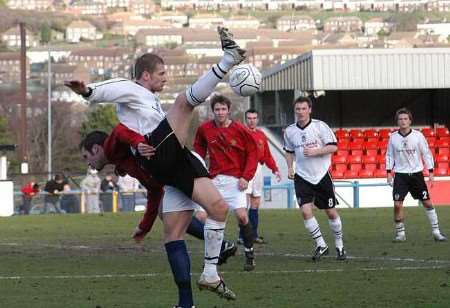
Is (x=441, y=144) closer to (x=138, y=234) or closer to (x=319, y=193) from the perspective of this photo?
(x=319, y=193)

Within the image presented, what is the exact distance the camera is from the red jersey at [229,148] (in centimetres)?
1664

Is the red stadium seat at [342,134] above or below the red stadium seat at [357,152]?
above

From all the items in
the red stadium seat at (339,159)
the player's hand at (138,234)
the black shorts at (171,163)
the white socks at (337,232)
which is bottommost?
the white socks at (337,232)

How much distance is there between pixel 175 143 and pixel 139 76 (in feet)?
3.04

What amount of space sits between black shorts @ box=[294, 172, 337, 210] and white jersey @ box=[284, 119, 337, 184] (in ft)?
0.19

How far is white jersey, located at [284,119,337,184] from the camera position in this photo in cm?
1641

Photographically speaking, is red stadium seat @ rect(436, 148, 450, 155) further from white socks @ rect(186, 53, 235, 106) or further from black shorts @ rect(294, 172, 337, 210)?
white socks @ rect(186, 53, 235, 106)

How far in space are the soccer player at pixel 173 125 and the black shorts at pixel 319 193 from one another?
4.49 m

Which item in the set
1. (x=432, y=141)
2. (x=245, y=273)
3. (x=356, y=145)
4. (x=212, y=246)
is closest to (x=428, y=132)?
(x=432, y=141)

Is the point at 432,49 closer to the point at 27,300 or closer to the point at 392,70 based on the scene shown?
the point at 392,70

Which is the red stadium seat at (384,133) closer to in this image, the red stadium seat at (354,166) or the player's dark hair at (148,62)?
the red stadium seat at (354,166)

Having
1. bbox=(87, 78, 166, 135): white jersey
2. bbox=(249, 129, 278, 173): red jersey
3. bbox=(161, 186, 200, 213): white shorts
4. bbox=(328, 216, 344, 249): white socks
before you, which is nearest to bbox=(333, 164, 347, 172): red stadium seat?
bbox=(249, 129, 278, 173): red jersey

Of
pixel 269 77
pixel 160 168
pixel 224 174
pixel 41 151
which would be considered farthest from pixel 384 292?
pixel 41 151

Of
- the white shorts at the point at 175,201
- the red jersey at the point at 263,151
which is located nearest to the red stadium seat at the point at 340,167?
the red jersey at the point at 263,151
